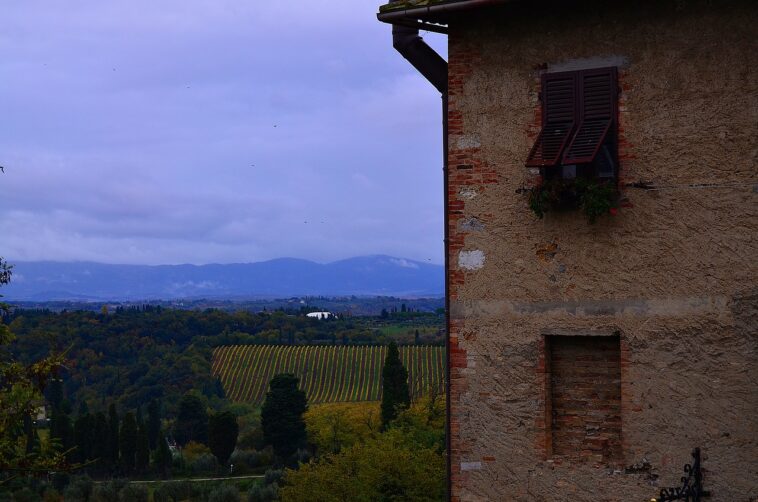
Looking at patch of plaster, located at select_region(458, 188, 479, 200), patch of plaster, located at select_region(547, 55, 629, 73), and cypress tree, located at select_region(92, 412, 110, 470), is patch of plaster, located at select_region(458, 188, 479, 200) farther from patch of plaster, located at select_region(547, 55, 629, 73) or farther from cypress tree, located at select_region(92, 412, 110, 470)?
cypress tree, located at select_region(92, 412, 110, 470)

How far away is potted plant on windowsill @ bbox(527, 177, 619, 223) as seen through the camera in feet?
25.6

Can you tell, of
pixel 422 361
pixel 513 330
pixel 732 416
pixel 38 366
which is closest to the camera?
pixel 732 416

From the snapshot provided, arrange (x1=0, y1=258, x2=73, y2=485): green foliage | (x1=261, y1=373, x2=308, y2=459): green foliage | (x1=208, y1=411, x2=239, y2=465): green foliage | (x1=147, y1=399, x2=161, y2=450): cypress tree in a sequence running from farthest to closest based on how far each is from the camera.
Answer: (x1=147, y1=399, x2=161, y2=450): cypress tree < (x1=261, y1=373, x2=308, y2=459): green foliage < (x1=208, y1=411, x2=239, y2=465): green foliage < (x1=0, y1=258, x2=73, y2=485): green foliage

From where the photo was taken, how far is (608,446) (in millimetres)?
7957

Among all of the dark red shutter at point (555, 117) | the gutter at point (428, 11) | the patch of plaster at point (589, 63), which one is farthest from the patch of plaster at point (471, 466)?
the gutter at point (428, 11)

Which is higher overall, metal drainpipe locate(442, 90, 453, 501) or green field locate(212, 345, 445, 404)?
metal drainpipe locate(442, 90, 453, 501)

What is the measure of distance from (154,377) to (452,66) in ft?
336

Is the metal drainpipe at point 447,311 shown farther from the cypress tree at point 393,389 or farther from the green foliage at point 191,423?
the green foliage at point 191,423

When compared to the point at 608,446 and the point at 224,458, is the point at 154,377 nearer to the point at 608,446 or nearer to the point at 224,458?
the point at 224,458

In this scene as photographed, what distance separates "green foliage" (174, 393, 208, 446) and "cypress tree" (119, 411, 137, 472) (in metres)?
10.7

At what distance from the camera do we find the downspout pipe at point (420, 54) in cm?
895

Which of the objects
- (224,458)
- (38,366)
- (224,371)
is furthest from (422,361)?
(38,366)

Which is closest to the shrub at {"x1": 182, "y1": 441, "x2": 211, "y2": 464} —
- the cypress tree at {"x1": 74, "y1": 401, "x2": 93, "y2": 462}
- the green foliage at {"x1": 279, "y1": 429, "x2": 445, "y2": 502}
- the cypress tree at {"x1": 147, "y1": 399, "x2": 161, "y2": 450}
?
the cypress tree at {"x1": 147, "y1": 399, "x2": 161, "y2": 450}

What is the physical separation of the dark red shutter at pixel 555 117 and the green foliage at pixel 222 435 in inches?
2524
